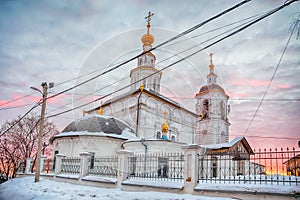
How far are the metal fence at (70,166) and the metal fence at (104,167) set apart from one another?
0.75m

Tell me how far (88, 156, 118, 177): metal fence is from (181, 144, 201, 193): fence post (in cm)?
422

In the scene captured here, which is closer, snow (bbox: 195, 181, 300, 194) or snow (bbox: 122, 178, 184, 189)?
snow (bbox: 195, 181, 300, 194)

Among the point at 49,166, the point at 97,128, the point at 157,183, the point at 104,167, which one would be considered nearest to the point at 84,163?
the point at 104,167

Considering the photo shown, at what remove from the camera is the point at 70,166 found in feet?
46.7

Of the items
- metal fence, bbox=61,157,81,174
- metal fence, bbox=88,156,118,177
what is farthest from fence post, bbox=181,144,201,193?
metal fence, bbox=61,157,81,174

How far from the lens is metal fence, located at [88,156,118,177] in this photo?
1194 centimetres

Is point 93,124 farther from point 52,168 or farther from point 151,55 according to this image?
point 151,55

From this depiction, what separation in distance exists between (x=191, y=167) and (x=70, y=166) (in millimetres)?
8386

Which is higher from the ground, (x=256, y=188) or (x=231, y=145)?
(x=231, y=145)

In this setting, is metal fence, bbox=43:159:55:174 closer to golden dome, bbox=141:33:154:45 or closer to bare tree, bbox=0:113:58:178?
bare tree, bbox=0:113:58:178

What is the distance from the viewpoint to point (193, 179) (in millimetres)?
8078

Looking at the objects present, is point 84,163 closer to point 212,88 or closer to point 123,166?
point 123,166

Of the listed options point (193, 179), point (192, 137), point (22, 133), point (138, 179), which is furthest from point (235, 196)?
point (22, 133)

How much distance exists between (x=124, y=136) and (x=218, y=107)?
18.3m
